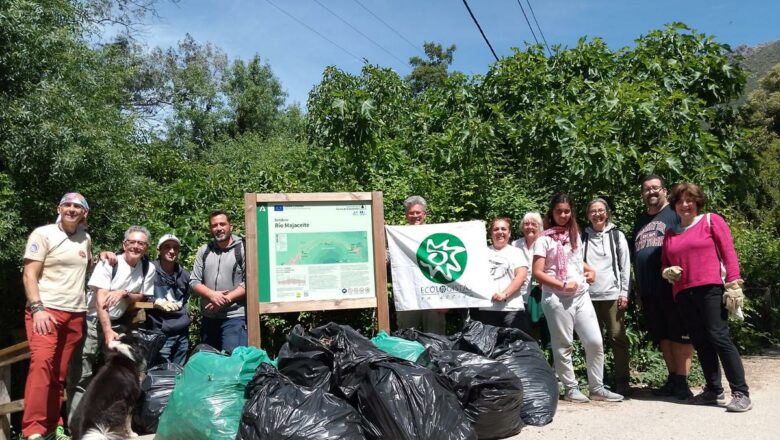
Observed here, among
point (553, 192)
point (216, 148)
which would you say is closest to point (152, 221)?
point (553, 192)

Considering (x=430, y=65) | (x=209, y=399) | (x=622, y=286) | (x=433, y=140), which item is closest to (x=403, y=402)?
(x=209, y=399)

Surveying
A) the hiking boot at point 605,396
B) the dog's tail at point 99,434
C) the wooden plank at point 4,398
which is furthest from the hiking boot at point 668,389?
the wooden plank at point 4,398

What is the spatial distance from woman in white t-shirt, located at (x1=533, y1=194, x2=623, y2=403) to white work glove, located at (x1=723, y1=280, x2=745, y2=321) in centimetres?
104

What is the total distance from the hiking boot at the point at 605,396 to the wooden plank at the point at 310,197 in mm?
2631

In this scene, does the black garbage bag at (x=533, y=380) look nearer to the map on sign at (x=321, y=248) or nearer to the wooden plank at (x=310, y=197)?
the map on sign at (x=321, y=248)

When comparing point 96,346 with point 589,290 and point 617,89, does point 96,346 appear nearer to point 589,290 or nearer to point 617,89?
point 589,290

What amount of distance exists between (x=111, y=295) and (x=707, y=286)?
4.85 meters

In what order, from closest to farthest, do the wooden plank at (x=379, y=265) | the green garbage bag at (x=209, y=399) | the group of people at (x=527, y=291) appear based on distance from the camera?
1. the green garbage bag at (x=209, y=399)
2. the group of people at (x=527, y=291)
3. the wooden plank at (x=379, y=265)

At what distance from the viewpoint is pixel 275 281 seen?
5.27 metres

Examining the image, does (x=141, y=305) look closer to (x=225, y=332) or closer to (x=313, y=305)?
(x=225, y=332)

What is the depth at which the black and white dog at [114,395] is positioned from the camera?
4.33m

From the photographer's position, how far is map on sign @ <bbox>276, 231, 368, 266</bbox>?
533cm

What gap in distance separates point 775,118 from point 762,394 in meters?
31.7

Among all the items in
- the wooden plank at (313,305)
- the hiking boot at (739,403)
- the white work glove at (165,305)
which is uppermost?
the white work glove at (165,305)
